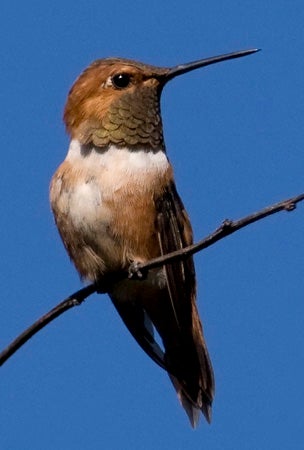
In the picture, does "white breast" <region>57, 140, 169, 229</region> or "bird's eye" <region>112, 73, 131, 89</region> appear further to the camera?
"bird's eye" <region>112, 73, 131, 89</region>

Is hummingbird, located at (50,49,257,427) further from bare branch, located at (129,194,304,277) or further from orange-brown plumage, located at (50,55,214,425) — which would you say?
bare branch, located at (129,194,304,277)

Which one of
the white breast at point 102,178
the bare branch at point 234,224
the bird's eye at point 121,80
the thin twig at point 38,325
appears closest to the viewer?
the bare branch at point 234,224

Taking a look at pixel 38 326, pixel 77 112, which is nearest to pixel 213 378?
pixel 77 112

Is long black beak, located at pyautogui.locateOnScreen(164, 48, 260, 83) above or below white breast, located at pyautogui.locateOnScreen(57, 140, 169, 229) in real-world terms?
above

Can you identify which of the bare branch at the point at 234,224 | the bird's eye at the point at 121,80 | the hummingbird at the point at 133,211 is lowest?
the bare branch at the point at 234,224

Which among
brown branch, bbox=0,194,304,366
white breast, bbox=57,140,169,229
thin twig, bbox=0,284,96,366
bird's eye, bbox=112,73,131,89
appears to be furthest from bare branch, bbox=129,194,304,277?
bird's eye, bbox=112,73,131,89

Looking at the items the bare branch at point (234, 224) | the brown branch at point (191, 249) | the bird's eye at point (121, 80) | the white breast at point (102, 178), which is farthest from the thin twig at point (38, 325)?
the bird's eye at point (121, 80)

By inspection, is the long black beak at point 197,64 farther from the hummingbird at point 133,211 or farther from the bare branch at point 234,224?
the bare branch at point 234,224
